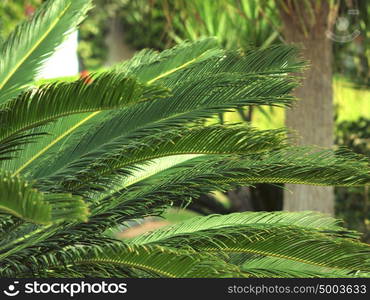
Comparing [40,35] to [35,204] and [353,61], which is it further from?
[353,61]

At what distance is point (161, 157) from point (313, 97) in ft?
14.4

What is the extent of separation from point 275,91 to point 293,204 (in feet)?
13.9

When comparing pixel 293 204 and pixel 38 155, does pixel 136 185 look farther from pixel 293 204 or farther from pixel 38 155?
pixel 293 204

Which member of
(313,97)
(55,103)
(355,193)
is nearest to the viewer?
(55,103)

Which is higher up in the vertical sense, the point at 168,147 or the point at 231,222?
the point at 168,147

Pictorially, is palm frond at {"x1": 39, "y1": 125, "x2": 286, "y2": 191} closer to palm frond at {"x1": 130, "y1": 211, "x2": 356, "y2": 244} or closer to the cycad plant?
the cycad plant

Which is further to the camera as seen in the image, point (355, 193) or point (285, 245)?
point (355, 193)

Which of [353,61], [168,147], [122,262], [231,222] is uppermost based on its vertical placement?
[353,61]

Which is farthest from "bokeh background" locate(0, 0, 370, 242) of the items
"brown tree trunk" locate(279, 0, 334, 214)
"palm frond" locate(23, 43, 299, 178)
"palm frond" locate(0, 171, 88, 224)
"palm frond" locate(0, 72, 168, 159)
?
"palm frond" locate(0, 171, 88, 224)

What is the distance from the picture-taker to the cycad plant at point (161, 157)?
4.44m

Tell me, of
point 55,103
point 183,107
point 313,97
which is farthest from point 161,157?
point 313,97

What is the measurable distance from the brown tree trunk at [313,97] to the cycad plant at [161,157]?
3.74 m

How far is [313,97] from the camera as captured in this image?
884 cm

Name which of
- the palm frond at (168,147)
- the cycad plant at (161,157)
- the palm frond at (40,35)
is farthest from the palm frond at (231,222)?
the palm frond at (40,35)
